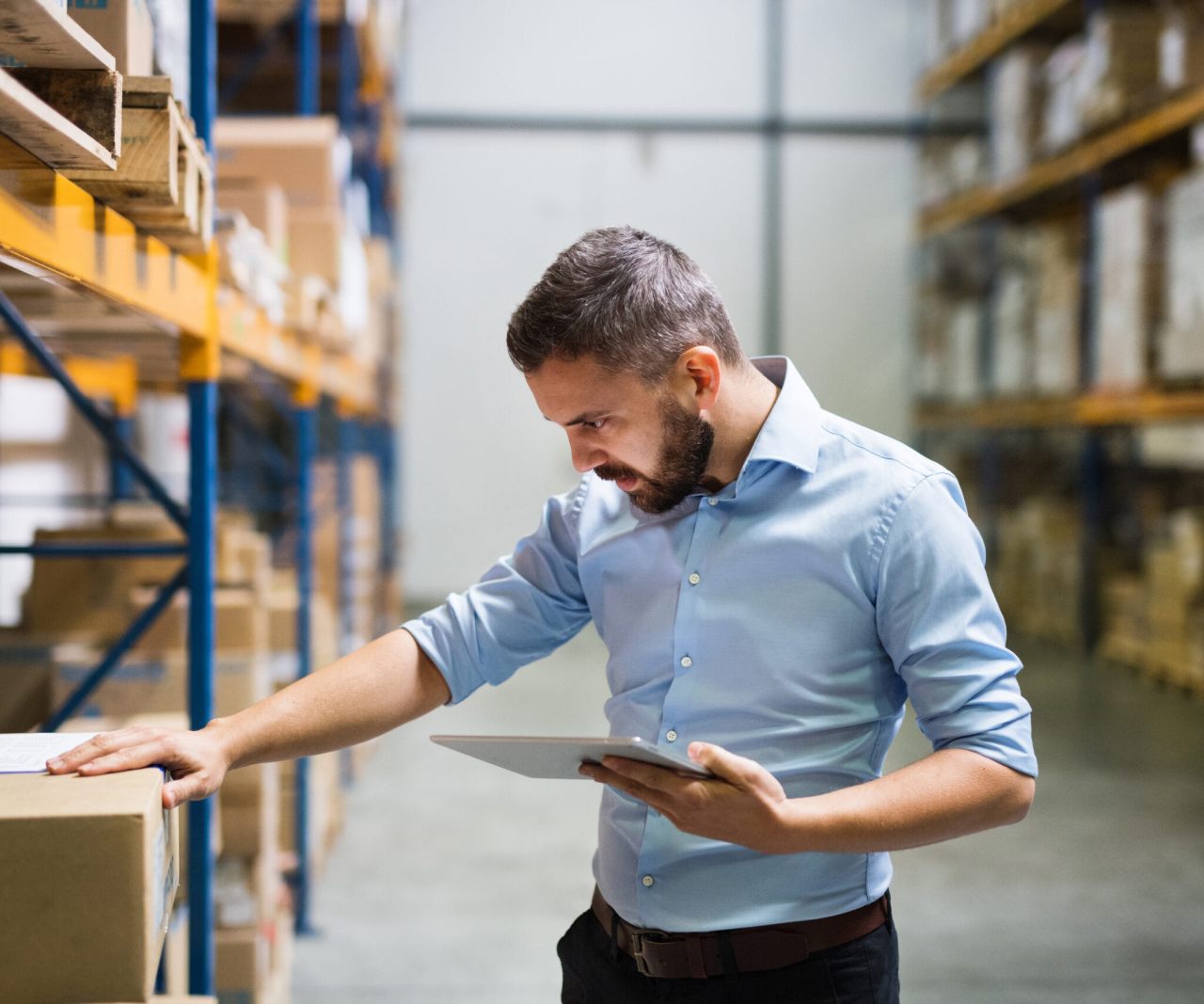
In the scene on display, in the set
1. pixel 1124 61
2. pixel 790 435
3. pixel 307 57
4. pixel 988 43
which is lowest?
pixel 790 435

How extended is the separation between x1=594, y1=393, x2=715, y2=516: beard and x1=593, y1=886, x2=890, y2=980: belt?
2.09 ft

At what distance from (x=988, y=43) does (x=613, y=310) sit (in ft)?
26.6

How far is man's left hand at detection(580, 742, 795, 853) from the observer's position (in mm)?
1212

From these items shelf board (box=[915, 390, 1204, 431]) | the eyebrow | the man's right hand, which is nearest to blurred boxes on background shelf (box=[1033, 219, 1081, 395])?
shelf board (box=[915, 390, 1204, 431])

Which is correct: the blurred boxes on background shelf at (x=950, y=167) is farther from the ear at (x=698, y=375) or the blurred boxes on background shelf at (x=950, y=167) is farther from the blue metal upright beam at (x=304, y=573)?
the ear at (x=698, y=375)

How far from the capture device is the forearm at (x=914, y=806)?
1.27 m

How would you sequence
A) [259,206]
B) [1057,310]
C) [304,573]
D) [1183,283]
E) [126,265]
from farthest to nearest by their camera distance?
1. [1057,310]
2. [1183,283]
3. [304,573]
4. [259,206]
5. [126,265]

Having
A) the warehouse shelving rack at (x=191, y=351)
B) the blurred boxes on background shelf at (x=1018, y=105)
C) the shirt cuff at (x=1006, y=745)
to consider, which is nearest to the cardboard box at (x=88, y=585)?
the warehouse shelving rack at (x=191, y=351)

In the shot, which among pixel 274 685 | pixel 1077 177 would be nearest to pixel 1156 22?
pixel 1077 177

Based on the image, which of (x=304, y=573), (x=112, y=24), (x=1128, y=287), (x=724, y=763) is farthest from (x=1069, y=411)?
(x=112, y=24)

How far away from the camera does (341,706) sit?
5.20 ft

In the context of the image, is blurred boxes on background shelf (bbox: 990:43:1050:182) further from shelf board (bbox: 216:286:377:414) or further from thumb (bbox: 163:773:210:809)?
thumb (bbox: 163:773:210:809)

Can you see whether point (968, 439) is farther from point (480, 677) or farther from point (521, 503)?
point (480, 677)

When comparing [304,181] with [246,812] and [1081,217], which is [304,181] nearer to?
[246,812]
